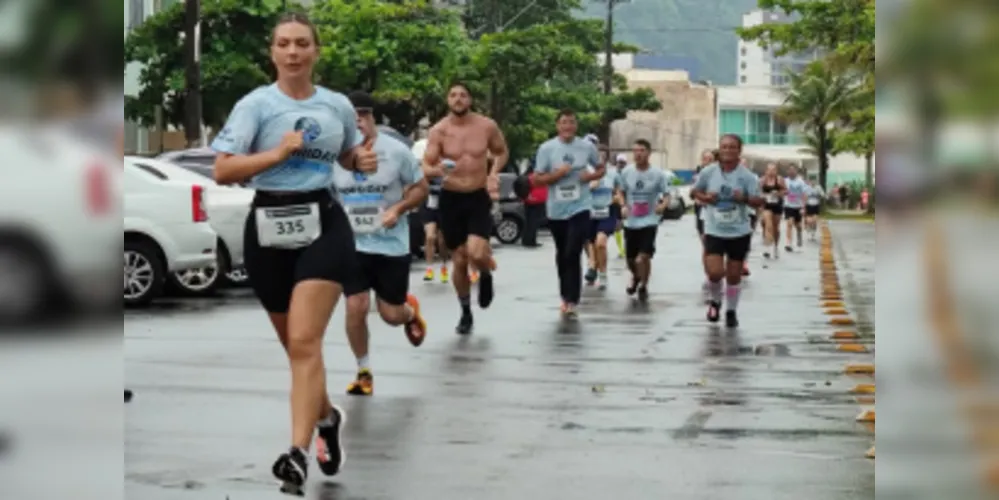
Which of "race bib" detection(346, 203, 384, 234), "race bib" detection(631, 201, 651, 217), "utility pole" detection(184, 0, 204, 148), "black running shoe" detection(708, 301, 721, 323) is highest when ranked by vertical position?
"utility pole" detection(184, 0, 204, 148)

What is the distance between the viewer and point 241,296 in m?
19.0

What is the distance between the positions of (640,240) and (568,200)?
3.09 meters

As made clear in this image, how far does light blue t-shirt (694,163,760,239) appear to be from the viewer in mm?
15336

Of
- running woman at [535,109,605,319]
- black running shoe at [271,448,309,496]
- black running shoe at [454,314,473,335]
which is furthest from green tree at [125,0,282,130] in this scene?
black running shoe at [271,448,309,496]

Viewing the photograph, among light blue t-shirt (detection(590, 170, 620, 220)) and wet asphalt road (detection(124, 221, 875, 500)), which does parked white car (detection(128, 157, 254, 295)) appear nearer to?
wet asphalt road (detection(124, 221, 875, 500))

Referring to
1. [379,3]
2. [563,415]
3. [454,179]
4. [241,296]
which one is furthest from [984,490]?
[379,3]

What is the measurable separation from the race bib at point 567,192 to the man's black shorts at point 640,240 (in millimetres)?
2982

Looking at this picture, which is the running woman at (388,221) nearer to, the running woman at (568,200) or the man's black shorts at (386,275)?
the man's black shorts at (386,275)

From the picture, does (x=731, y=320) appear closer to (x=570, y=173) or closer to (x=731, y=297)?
(x=731, y=297)

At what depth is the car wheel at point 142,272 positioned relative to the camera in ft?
55.6

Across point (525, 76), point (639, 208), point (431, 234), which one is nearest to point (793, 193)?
point (525, 76)

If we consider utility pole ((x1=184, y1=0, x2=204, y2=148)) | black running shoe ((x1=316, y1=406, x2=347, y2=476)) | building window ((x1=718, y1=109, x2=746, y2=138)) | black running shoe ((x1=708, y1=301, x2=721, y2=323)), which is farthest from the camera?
building window ((x1=718, y1=109, x2=746, y2=138))

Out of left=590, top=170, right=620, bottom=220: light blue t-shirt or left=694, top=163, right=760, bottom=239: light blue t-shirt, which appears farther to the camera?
left=590, top=170, right=620, bottom=220: light blue t-shirt

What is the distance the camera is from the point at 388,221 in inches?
440
